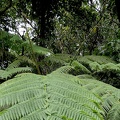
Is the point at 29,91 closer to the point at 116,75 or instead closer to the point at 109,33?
the point at 116,75

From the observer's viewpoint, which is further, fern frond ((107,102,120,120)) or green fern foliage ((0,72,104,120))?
fern frond ((107,102,120,120))

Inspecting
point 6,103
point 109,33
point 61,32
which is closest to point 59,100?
point 6,103

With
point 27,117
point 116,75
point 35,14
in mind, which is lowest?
point 116,75

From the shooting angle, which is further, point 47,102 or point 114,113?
point 114,113

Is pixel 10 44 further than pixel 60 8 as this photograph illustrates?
No

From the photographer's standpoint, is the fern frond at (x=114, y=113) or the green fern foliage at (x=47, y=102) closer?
the green fern foliage at (x=47, y=102)

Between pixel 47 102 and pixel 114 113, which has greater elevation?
pixel 47 102

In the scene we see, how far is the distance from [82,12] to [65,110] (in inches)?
140

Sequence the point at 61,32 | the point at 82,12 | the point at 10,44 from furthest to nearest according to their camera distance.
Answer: the point at 61,32
the point at 82,12
the point at 10,44

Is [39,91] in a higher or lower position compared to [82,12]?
lower

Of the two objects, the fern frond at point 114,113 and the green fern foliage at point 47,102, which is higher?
the green fern foliage at point 47,102

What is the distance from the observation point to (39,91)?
921 millimetres

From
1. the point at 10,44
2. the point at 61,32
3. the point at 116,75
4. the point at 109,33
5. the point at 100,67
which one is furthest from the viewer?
the point at 61,32

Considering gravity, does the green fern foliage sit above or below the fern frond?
above
